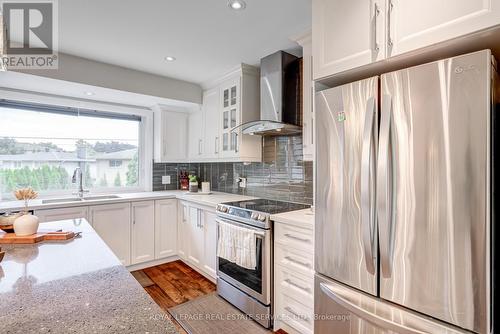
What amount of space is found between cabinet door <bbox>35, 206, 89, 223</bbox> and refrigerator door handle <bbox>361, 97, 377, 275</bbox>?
258cm

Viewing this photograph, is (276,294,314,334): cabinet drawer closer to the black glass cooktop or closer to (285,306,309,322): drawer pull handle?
(285,306,309,322): drawer pull handle

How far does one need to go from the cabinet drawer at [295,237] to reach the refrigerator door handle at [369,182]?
1.81ft

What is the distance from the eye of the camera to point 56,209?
2652 millimetres

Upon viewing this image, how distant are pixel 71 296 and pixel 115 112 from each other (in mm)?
3275

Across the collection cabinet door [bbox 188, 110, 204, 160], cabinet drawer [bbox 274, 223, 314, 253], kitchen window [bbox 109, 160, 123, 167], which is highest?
cabinet door [bbox 188, 110, 204, 160]

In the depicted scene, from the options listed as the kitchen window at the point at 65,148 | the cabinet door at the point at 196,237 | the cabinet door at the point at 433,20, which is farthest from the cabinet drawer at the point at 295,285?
the kitchen window at the point at 65,148

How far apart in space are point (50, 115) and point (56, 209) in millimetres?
1276

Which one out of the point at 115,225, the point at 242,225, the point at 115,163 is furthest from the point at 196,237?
the point at 115,163

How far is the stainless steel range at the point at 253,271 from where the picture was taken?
208 centimetres

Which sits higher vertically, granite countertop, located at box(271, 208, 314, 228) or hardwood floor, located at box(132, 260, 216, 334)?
granite countertop, located at box(271, 208, 314, 228)

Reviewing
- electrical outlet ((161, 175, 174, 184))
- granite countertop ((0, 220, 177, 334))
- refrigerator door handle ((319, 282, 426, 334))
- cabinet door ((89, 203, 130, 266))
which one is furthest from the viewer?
electrical outlet ((161, 175, 174, 184))

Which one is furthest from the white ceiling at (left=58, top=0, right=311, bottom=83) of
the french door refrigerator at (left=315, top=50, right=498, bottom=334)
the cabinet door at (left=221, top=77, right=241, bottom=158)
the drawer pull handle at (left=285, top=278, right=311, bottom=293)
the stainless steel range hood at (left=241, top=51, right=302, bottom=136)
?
the drawer pull handle at (left=285, top=278, right=311, bottom=293)

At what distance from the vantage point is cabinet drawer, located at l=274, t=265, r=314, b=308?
1.81 m

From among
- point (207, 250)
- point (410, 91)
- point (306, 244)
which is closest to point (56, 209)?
point (207, 250)
